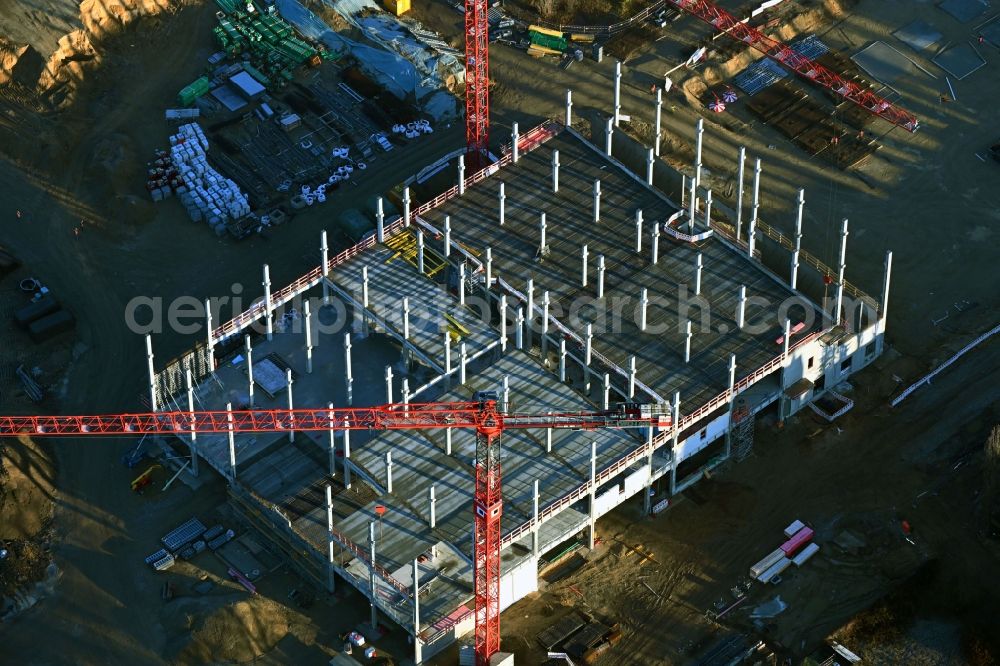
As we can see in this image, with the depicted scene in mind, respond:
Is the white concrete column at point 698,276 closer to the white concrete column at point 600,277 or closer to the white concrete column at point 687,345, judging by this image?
the white concrete column at point 687,345

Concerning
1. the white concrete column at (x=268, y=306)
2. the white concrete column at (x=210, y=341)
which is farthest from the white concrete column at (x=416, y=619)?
the white concrete column at (x=268, y=306)

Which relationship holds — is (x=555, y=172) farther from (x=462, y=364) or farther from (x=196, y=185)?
(x=196, y=185)

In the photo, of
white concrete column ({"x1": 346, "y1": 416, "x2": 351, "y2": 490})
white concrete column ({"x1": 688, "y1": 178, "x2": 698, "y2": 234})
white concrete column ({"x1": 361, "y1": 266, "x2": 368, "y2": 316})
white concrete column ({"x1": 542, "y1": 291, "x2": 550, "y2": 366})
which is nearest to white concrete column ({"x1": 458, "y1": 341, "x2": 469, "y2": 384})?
white concrete column ({"x1": 542, "y1": 291, "x2": 550, "y2": 366})

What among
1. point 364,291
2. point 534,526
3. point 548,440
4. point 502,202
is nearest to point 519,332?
point 548,440

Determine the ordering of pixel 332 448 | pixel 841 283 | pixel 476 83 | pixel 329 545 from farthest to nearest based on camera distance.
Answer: pixel 476 83 → pixel 841 283 → pixel 332 448 → pixel 329 545

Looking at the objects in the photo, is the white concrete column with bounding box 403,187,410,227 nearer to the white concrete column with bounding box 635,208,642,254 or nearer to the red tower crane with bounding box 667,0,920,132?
the white concrete column with bounding box 635,208,642,254

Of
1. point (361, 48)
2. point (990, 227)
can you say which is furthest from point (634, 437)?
point (361, 48)
